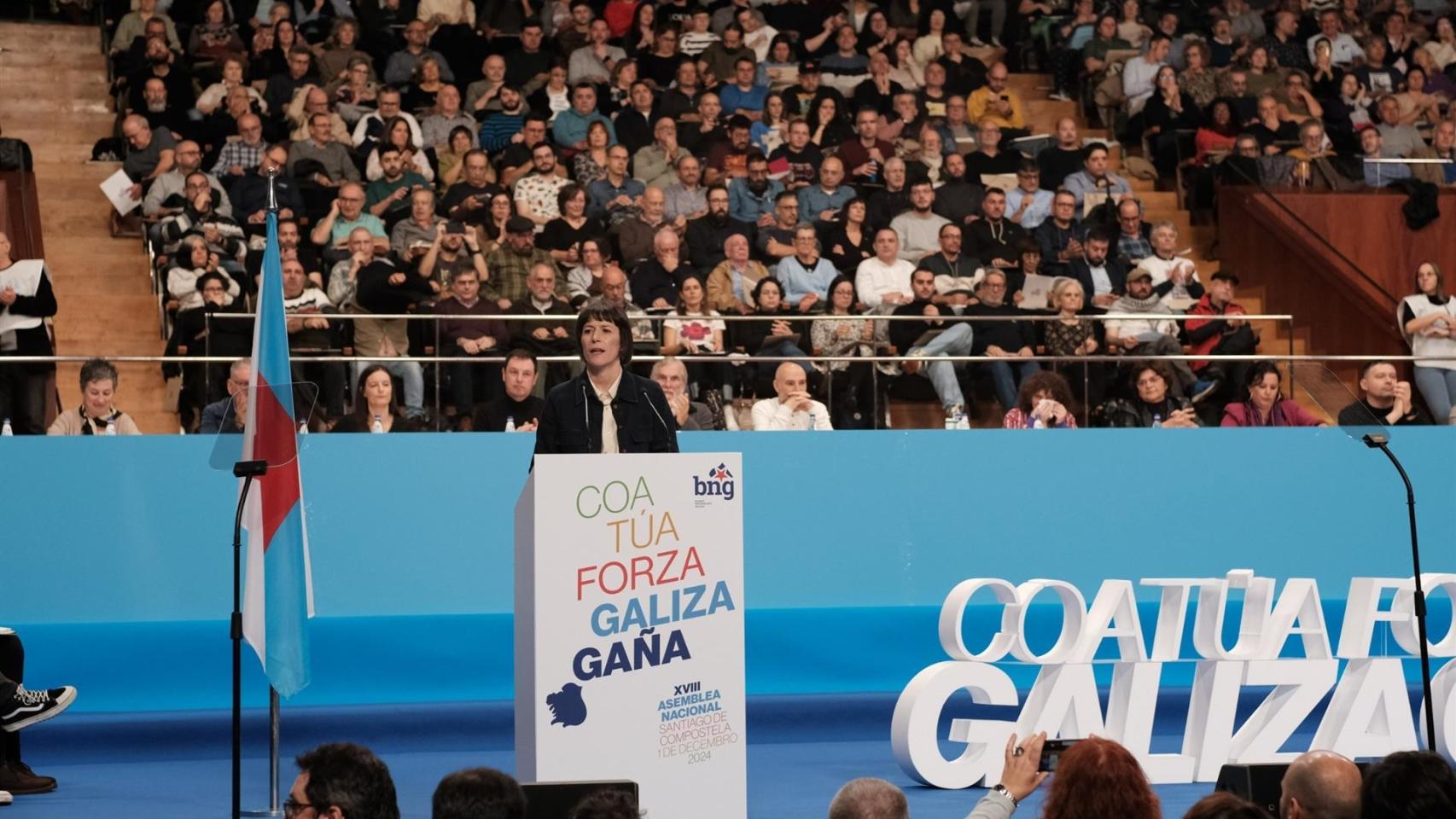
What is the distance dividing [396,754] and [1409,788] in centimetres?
530

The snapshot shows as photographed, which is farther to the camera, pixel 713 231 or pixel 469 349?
pixel 713 231

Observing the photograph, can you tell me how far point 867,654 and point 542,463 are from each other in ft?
12.9

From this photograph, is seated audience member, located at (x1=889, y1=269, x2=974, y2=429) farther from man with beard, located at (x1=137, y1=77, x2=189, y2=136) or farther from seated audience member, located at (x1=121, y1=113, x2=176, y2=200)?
man with beard, located at (x1=137, y1=77, x2=189, y2=136)

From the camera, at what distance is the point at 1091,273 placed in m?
11.0

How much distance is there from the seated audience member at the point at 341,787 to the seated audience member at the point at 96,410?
5239mm

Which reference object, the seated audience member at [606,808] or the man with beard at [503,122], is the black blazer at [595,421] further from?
the man with beard at [503,122]

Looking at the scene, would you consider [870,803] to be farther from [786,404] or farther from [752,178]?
[752,178]

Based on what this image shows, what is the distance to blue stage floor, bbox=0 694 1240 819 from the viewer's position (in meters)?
6.18

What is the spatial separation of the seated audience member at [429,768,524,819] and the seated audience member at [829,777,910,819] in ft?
1.89

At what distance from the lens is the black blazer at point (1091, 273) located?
1094 cm

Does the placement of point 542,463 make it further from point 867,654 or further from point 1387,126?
point 1387,126

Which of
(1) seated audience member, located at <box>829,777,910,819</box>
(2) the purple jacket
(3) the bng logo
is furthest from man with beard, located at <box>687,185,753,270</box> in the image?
(1) seated audience member, located at <box>829,777,910,819</box>

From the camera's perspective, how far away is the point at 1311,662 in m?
6.76

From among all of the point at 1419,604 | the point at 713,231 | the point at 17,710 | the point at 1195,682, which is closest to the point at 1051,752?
the point at 1419,604
